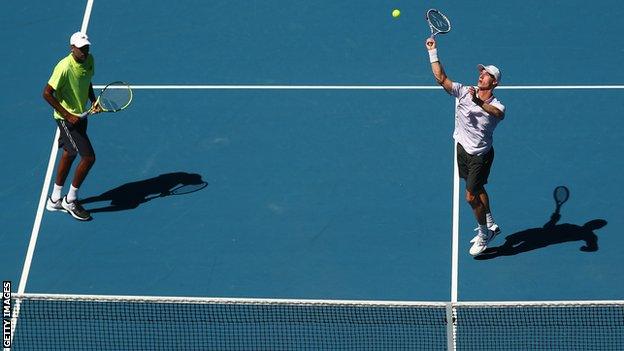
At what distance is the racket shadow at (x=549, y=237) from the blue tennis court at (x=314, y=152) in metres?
0.02

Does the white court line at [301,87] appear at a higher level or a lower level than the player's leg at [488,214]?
higher

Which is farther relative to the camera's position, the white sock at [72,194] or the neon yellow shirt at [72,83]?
the white sock at [72,194]

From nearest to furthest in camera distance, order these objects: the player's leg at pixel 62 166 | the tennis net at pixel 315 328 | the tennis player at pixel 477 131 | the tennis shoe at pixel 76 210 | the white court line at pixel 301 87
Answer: the tennis net at pixel 315 328 → the tennis player at pixel 477 131 → the player's leg at pixel 62 166 → the tennis shoe at pixel 76 210 → the white court line at pixel 301 87

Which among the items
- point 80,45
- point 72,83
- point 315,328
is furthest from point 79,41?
point 315,328

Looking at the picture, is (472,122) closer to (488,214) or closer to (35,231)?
(488,214)

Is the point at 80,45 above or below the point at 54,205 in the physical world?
above

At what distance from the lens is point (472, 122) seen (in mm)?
13688

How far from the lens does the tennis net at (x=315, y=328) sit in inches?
512

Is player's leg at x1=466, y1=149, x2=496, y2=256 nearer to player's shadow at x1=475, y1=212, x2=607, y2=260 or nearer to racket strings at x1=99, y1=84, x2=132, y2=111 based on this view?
player's shadow at x1=475, y1=212, x2=607, y2=260

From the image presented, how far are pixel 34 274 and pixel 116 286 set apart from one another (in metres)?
0.85

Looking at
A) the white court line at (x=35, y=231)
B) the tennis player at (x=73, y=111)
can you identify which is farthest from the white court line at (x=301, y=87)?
the tennis player at (x=73, y=111)

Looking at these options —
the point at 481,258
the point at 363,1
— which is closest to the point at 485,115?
the point at 481,258

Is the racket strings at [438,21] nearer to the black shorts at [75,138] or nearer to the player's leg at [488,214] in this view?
the player's leg at [488,214]

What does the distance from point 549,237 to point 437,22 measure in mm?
2472
